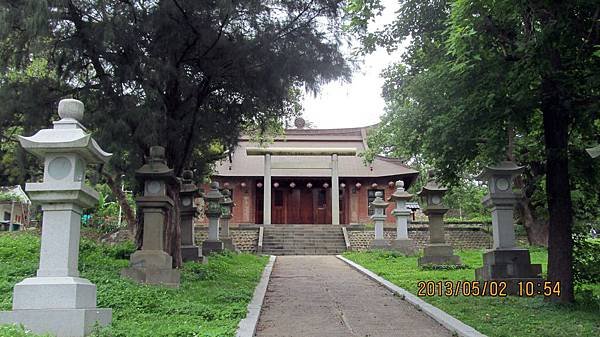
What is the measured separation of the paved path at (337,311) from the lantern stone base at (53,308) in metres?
2.15

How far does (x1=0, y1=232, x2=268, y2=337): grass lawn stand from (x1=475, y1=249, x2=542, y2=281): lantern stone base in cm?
471

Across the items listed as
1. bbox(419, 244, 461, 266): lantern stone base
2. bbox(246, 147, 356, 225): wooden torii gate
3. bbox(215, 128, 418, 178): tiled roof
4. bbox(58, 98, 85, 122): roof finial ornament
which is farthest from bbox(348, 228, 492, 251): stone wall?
bbox(58, 98, 85, 122): roof finial ornament

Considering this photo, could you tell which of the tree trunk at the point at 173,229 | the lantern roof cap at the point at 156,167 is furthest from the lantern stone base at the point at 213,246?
the lantern roof cap at the point at 156,167

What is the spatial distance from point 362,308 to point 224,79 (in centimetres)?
635

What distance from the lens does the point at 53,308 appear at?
6562 millimetres

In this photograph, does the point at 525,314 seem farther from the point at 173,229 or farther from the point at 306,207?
the point at 306,207

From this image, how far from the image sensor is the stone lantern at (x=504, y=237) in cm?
1106

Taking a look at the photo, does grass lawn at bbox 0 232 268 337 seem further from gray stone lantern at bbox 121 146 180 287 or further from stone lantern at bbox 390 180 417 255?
stone lantern at bbox 390 180 417 255

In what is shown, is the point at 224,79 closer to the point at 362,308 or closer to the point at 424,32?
the point at 424,32

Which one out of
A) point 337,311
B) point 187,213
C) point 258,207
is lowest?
point 337,311

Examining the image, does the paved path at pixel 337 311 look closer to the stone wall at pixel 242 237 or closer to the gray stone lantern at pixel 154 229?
the gray stone lantern at pixel 154 229

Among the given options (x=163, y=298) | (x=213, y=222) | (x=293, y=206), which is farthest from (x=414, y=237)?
(x=163, y=298)

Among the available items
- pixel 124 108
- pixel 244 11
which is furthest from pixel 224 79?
pixel 124 108

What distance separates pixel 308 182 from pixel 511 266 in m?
22.4
